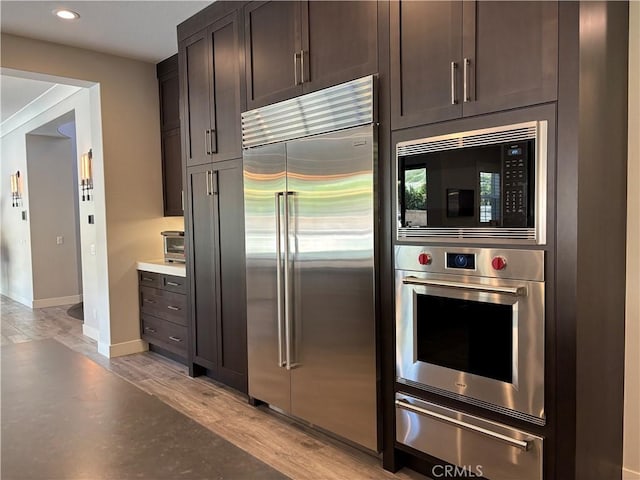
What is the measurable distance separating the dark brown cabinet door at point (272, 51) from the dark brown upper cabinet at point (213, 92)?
0.15m

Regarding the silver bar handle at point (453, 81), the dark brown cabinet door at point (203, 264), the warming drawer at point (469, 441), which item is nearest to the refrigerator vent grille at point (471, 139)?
the silver bar handle at point (453, 81)

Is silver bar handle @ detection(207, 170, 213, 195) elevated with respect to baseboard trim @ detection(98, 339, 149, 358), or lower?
elevated

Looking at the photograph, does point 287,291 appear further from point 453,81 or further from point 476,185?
point 453,81

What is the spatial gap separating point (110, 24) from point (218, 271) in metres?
2.11

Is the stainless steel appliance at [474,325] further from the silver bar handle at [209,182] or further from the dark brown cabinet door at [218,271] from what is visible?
the silver bar handle at [209,182]

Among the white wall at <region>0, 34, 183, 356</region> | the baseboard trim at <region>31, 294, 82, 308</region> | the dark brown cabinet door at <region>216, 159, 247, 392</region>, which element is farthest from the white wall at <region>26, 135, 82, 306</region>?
the dark brown cabinet door at <region>216, 159, 247, 392</region>

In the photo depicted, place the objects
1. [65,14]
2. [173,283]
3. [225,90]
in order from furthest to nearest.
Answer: [173,283]
[65,14]
[225,90]

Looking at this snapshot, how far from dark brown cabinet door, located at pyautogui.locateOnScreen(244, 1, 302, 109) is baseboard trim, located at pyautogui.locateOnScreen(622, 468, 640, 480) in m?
2.54

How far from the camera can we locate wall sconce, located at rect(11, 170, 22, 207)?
7.42 meters

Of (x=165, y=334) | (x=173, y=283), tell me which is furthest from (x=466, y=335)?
(x=165, y=334)

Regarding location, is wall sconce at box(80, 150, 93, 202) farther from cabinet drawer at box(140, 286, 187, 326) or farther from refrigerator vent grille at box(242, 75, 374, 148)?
refrigerator vent grille at box(242, 75, 374, 148)

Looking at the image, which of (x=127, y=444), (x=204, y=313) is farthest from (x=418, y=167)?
(x=204, y=313)

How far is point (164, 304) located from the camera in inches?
170

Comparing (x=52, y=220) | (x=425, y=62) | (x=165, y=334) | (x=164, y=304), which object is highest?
(x=425, y=62)
